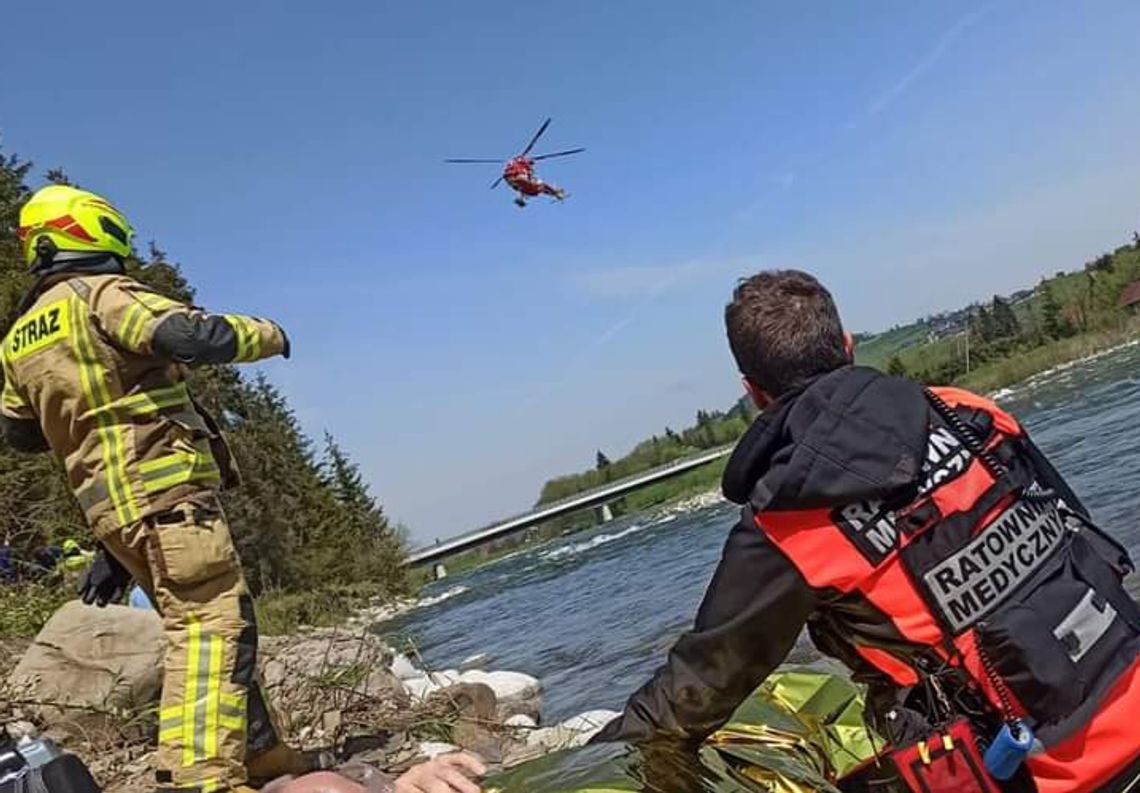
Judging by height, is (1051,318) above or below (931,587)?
above

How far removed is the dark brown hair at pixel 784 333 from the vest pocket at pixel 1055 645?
2.05ft

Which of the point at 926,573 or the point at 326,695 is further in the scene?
the point at 326,695

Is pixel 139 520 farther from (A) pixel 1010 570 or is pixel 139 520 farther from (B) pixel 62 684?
(A) pixel 1010 570

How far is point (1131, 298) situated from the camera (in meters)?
55.9

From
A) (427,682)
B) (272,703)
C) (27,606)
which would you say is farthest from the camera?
(27,606)

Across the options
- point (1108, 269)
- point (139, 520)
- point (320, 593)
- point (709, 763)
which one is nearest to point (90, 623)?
point (139, 520)

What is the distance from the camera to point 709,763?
103 inches

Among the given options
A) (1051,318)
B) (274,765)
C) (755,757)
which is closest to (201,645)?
(274,765)

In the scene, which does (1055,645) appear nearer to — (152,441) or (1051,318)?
(152,441)

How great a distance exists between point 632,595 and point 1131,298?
50.7 m

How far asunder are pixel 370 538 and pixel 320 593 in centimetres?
1049

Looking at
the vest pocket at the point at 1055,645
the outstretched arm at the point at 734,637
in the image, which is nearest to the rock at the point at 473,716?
the outstretched arm at the point at 734,637

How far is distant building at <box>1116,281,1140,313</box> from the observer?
54.3m

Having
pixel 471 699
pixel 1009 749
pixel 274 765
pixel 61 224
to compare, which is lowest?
pixel 471 699
